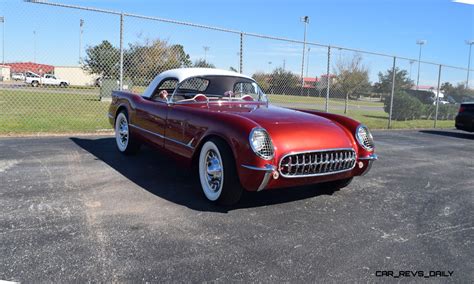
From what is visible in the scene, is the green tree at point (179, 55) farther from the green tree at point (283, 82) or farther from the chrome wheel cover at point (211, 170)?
the chrome wheel cover at point (211, 170)

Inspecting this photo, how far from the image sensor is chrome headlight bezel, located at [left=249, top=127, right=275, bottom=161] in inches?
134

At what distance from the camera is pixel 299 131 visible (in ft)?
12.1

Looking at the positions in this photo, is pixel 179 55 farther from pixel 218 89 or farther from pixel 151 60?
pixel 218 89

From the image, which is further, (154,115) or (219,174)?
(154,115)

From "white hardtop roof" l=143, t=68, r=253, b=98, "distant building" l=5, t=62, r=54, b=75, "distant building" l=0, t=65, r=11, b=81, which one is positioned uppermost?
"distant building" l=5, t=62, r=54, b=75

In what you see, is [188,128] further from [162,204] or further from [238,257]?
[238,257]

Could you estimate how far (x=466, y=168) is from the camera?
21.5 feet

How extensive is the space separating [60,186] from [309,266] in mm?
2915

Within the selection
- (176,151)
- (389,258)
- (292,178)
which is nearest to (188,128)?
(176,151)

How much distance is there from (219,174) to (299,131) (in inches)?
34.0

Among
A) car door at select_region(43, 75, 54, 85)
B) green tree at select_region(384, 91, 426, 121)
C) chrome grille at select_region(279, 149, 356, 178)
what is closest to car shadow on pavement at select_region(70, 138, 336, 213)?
chrome grille at select_region(279, 149, 356, 178)

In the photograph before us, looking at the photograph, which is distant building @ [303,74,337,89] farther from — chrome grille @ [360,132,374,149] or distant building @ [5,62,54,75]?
distant building @ [5,62,54,75]

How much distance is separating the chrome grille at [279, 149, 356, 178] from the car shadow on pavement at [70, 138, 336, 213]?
0.61 metres

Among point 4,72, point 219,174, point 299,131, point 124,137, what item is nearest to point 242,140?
point 219,174
